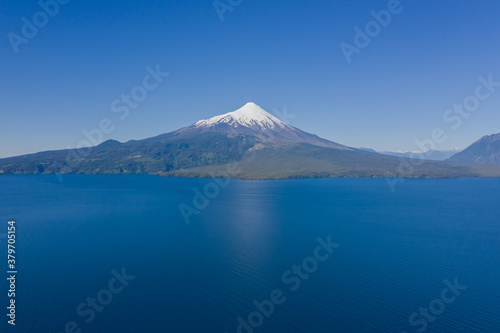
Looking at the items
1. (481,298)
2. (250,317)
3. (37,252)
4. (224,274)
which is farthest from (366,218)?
(37,252)

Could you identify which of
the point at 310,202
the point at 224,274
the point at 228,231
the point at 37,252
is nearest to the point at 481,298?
the point at 224,274

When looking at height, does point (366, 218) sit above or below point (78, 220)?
below

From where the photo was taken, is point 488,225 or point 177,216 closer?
point 488,225

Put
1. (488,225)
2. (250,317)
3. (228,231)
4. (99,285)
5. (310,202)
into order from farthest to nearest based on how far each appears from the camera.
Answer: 1. (310,202)
2. (488,225)
3. (228,231)
4. (99,285)
5. (250,317)

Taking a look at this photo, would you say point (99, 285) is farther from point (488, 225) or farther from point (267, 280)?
point (488, 225)

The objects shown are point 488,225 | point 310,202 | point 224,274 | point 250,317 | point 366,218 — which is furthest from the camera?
point 310,202

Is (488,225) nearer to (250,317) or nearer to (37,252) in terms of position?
(250,317)
